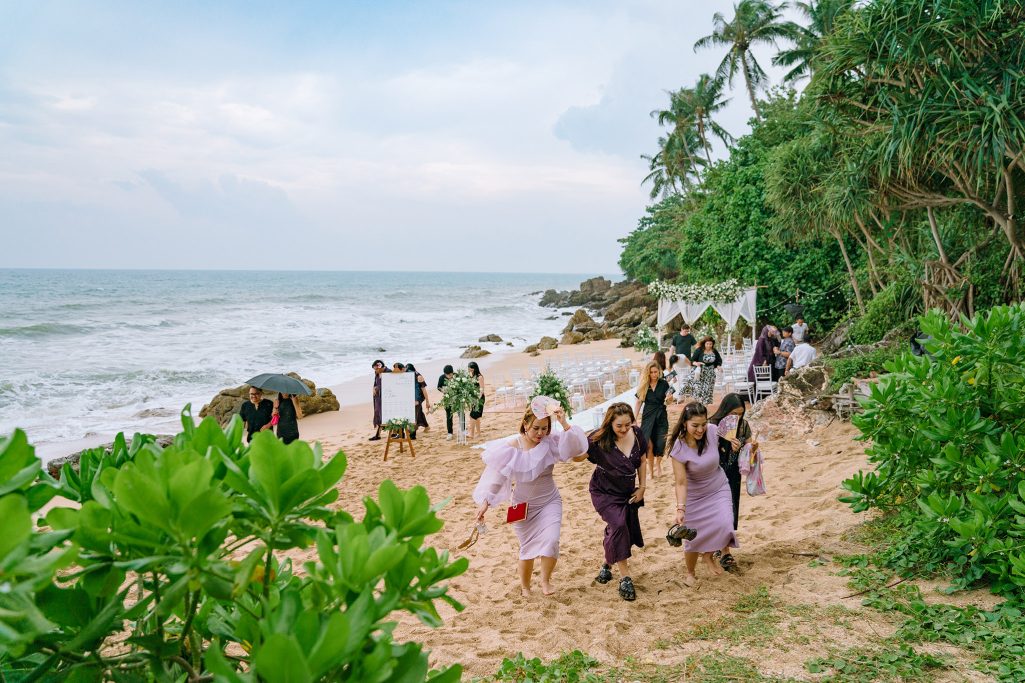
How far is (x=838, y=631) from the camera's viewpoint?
149 inches

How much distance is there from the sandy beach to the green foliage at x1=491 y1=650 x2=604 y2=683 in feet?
0.59

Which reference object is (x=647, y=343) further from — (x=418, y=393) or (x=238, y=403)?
(x=238, y=403)

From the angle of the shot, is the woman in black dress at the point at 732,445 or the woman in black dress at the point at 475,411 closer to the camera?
the woman in black dress at the point at 732,445

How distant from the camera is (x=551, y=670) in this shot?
364 cm

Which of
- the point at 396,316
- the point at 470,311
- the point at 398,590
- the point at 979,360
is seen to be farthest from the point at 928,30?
the point at 470,311

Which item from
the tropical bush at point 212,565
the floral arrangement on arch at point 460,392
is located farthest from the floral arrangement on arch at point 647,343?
the tropical bush at point 212,565

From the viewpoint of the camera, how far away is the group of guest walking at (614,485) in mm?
5020

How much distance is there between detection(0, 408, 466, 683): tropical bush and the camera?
2.58 ft

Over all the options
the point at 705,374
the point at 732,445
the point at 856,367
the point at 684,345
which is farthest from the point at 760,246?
the point at 732,445

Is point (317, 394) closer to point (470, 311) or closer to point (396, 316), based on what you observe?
point (396, 316)

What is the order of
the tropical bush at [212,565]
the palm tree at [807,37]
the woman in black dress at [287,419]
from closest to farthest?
the tropical bush at [212,565]
the woman in black dress at [287,419]
the palm tree at [807,37]

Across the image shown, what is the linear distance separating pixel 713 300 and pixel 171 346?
23.0 meters

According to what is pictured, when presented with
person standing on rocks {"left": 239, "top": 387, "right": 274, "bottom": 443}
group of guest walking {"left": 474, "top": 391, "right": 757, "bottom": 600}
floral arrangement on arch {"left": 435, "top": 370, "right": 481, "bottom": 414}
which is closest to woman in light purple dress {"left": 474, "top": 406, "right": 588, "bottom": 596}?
group of guest walking {"left": 474, "top": 391, "right": 757, "bottom": 600}

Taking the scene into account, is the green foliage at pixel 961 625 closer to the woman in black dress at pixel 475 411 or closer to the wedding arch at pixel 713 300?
the woman in black dress at pixel 475 411
